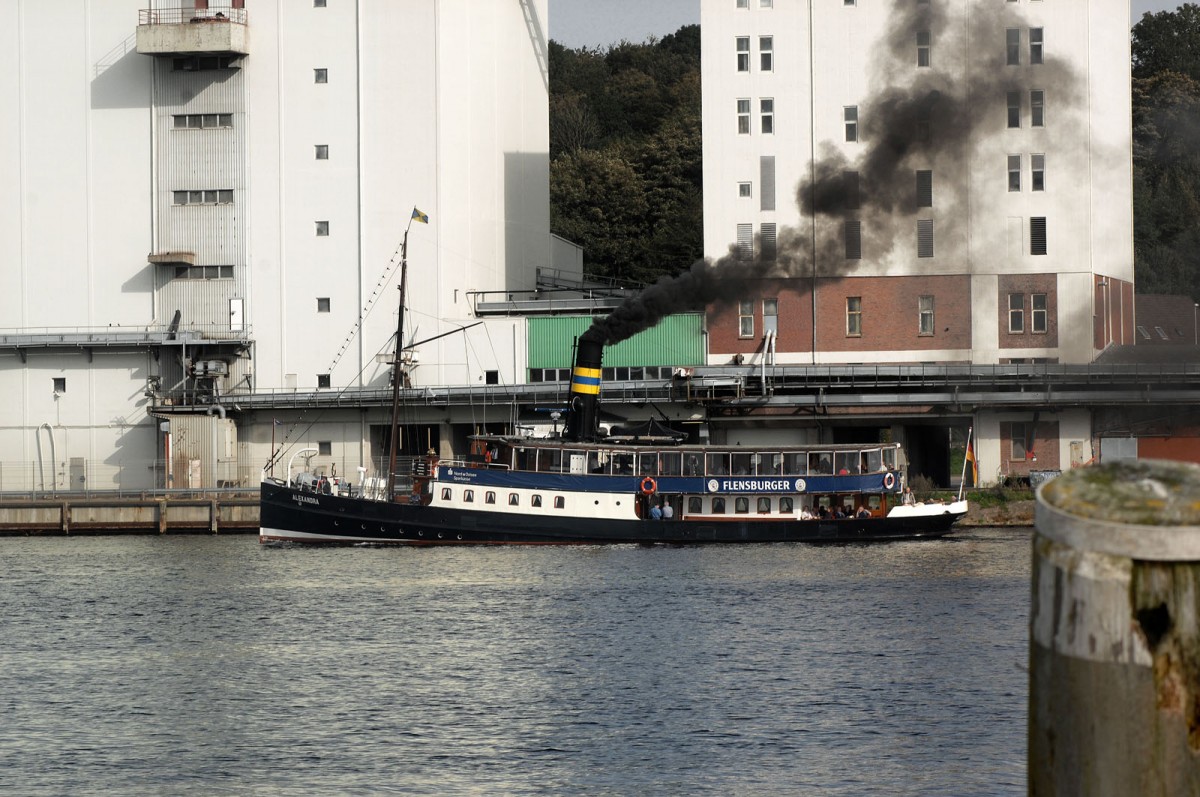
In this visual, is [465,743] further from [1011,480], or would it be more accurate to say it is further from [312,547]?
[1011,480]

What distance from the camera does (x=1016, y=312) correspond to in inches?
3132

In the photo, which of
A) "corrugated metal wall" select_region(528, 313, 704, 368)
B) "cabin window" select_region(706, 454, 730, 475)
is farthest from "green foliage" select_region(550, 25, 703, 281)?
"cabin window" select_region(706, 454, 730, 475)

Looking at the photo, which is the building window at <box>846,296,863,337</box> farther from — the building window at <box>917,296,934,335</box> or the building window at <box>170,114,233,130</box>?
the building window at <box>170,114,233,130</box>

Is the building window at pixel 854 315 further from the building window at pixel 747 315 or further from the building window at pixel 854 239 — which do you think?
the building window at pixel 747 315

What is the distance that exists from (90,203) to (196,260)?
6658 millimetres

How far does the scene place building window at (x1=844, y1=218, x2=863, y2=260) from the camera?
80.1 metres

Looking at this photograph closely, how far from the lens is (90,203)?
280 ft

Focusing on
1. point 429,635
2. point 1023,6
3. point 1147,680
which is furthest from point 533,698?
point 1023,6

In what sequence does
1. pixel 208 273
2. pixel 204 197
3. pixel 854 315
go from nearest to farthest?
pixel 854 315
pixel 204 197
pixel 208 273

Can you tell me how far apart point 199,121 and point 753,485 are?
37.6 m

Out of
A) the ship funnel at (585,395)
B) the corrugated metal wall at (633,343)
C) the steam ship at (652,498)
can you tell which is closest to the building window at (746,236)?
the corrugated metal wall at (633,343)

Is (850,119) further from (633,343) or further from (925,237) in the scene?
(633,343)

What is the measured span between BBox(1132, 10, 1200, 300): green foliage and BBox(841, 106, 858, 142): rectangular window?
1611 centimetres

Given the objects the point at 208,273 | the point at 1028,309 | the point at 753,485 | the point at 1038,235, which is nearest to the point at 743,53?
the point at 1038,235
